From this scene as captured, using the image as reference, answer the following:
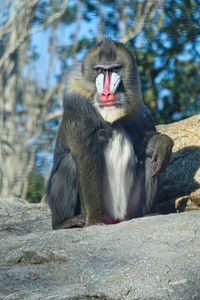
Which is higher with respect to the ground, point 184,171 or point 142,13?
point 142,13

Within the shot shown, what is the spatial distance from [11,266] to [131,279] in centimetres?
76

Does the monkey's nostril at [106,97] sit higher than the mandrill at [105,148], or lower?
higher

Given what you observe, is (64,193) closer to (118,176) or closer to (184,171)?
(118,176)

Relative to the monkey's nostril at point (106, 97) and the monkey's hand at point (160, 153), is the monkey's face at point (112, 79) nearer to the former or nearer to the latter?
the monkey's nostril at point (106, 97)

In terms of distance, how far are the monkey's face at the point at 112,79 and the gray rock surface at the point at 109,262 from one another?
898 mm

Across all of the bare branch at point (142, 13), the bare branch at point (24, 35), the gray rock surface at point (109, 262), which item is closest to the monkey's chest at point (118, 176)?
the gray rock surface at point (109, 262)

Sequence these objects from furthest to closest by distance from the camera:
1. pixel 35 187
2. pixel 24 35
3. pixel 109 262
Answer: pixel 24 35 < pixel 35 187 < pixel 109 262

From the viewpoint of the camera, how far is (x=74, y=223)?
6.08 meters

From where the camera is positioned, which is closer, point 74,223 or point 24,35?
point 74,223

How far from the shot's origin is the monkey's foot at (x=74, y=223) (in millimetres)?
6074

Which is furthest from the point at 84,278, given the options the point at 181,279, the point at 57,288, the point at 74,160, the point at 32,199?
the point at 32,199

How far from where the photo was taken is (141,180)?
6.35 m

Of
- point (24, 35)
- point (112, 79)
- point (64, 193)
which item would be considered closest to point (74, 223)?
point (64, 193)

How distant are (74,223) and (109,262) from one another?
4.42ft
